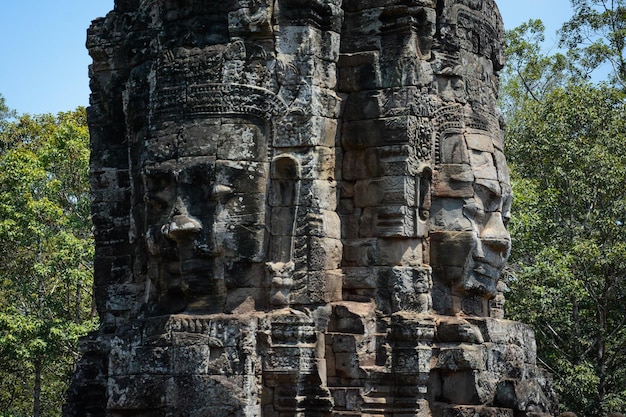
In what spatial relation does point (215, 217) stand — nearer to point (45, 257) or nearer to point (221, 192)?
point (221, 192)

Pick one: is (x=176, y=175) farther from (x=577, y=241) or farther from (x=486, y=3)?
(x=577, y=241)

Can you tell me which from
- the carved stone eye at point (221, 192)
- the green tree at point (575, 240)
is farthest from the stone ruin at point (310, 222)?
the green tree at point (575, 240)

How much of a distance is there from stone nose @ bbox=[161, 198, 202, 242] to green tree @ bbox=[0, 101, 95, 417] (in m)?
11.5

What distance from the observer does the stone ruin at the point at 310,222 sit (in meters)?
10.4

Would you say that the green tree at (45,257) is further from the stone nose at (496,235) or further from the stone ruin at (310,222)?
the stone nose at (496,235)

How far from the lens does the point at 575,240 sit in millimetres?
20969

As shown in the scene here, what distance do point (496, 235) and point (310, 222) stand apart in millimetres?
2413

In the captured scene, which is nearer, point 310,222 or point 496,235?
point 310,222

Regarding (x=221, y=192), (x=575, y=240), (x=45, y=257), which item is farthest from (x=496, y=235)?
(x=45, y=257)

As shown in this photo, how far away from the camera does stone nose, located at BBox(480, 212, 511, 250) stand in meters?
11.8

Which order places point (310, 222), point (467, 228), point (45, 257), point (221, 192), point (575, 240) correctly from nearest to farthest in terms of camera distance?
point (221, 192) → point (310, 222) → point (467, 228) → point (575, 240) → point (45, 257)

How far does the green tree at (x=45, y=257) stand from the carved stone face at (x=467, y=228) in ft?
38.4

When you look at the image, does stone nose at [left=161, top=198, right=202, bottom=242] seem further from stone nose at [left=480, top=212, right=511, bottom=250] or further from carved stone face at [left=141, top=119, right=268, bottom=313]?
stone nose at [left=480, top=212, right=511, bottom=250]

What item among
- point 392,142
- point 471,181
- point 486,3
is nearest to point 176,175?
point 392,142
